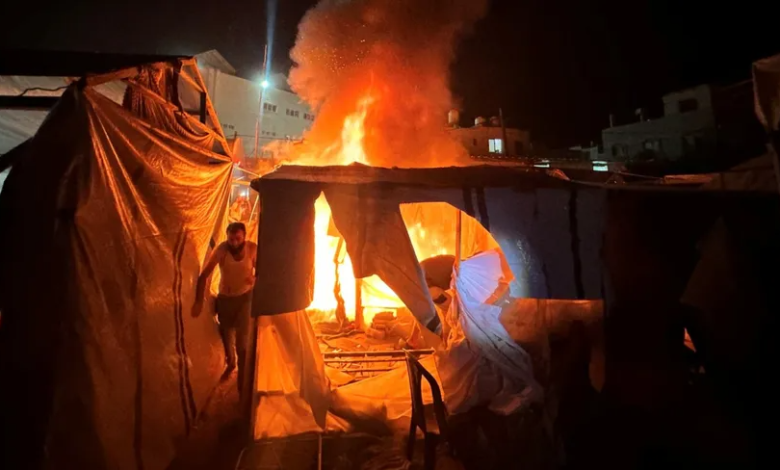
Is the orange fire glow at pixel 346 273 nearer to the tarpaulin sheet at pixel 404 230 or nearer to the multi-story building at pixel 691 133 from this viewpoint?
the tarpaulin sheet at pixel 404 230

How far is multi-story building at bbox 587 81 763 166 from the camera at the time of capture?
22.7 meters

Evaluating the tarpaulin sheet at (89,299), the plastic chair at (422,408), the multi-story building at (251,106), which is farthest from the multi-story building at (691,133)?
the tarpaulin sheet at (89,299)

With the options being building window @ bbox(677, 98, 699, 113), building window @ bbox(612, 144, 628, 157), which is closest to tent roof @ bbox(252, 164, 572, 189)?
building window @ bbox(612, 144, 628, 157)

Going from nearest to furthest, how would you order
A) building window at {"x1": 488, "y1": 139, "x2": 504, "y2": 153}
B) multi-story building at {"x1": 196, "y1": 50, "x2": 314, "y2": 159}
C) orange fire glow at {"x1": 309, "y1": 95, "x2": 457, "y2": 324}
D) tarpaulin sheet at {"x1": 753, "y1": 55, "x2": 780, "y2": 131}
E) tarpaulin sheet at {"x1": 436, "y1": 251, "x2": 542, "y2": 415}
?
tarpaulin sheet at {"x1": 753, "y1": 55, "x2": 780, "y2": 131} < tarpaulin sheet at {"x1": 436, "y1": 251, "x2": 542, "y2": 415} < orange fire glow at {"x1": 309, "y1": 95, "x2": 457, "y2": 324} < multi-story building at {"x1": 196, "y1": 50, "x2": 314, "y2": 159} < building window at {"x1": 488, "y1": 139, "x2": 504, "y2": 153}

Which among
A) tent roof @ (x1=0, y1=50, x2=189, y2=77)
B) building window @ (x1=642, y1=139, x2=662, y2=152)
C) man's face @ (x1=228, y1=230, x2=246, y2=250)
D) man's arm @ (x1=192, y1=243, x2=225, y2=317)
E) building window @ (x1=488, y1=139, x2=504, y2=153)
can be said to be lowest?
man's arm @ (x1=192, y1=243, x2=225, y2=317)

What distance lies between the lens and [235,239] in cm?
597

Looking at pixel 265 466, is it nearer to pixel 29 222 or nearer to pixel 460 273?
pixel 29 222

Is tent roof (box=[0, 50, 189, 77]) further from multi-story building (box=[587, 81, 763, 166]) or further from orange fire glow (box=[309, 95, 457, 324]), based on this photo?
multi-story building (box=[587, 81, 763, 166])

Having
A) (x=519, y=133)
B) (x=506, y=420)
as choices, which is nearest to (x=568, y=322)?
(x=506, y=420)

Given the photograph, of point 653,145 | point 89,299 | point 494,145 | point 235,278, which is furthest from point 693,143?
point 89,299

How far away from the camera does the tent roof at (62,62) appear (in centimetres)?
414

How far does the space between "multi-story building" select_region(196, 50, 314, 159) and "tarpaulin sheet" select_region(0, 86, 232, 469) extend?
56.3ft

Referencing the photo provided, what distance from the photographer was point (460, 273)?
6.47 m

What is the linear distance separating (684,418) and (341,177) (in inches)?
208
